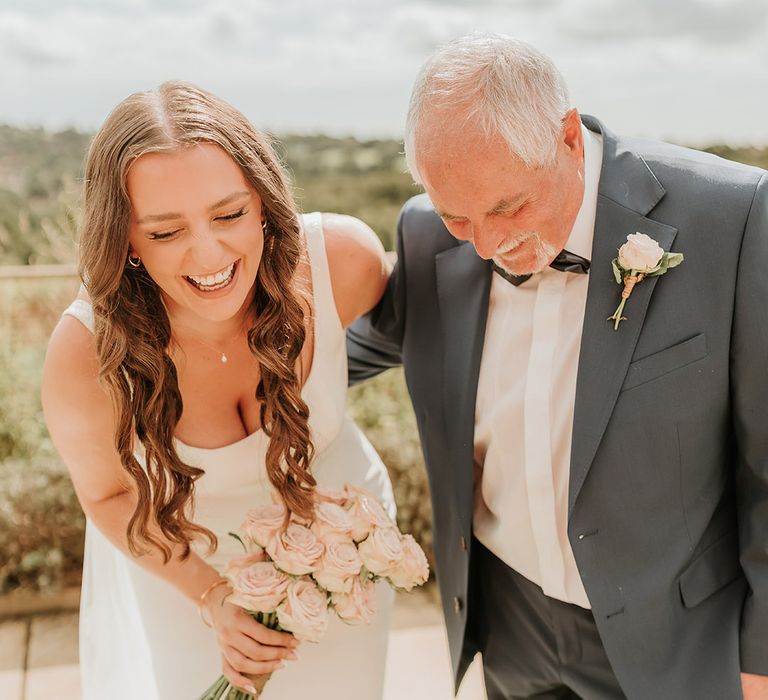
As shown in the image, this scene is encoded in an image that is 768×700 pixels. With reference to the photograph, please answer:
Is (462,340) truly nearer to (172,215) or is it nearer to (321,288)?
(321,288)

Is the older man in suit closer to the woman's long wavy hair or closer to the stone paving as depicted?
the woman's long wavy hair

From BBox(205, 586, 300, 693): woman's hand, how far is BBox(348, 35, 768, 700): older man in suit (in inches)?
22.0

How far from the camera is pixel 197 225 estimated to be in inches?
80.7

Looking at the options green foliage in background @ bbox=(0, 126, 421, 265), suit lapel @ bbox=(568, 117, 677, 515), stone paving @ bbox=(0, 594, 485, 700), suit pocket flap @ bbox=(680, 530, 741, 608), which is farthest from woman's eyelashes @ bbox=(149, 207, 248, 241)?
green foliage in background @ bbox=(0, 126, 421, 265)

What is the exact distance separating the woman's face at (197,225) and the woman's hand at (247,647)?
73 centimetres

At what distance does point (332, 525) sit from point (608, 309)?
2.55 feet

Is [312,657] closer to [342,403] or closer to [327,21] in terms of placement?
[342,403]

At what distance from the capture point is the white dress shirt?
2098 millimetres

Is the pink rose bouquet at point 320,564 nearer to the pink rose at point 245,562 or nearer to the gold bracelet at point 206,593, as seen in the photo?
the pink rose at point 245,562

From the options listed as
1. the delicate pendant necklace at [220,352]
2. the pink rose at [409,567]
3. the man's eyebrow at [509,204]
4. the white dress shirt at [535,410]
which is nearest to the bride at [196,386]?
the delicate pendant necklace at [220,352]

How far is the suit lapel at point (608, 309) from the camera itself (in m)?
1.97

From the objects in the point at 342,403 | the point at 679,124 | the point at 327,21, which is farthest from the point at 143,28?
the point at 342,403

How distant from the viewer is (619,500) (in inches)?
81.5

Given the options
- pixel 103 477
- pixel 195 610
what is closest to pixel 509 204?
pixel 103 477
